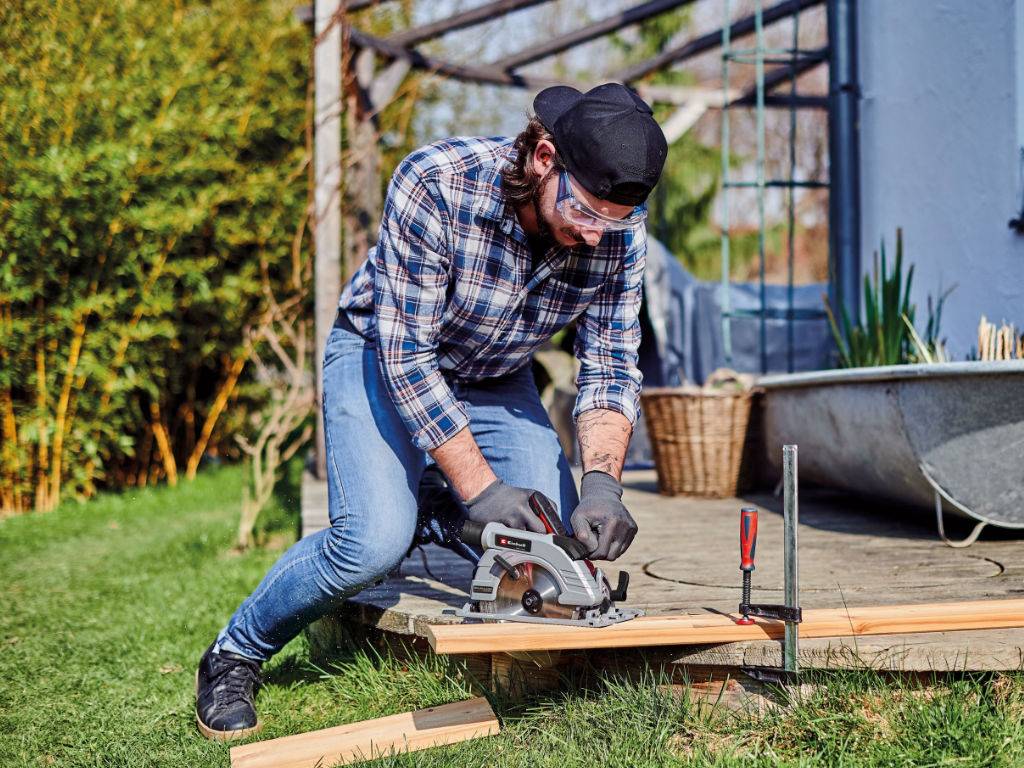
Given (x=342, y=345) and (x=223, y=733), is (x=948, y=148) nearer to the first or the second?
(x=342, y=345)

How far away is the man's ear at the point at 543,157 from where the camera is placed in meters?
2.15

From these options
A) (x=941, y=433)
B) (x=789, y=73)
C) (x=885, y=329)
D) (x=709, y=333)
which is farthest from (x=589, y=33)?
(x=941, y=433)

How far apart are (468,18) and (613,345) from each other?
10.4 ft

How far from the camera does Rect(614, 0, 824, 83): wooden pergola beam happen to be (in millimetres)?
5613

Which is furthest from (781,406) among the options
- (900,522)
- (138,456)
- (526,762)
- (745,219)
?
(745,219)

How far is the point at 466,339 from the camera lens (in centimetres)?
249

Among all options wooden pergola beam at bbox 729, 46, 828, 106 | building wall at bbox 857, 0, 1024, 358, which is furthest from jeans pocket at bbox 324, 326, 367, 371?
wooden pergola beam at bbox 729, 46, 828, 106

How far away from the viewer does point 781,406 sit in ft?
13.1

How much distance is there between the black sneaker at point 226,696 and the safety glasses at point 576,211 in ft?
4.17

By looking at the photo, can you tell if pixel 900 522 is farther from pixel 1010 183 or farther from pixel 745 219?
pixel 745 219

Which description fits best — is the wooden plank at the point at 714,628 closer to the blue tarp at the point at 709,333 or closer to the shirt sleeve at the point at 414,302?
the shirt sleeve at the point at 414,302

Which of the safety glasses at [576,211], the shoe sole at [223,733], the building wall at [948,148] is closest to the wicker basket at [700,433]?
the building wall at [948,148]

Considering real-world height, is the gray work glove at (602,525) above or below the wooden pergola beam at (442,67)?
below

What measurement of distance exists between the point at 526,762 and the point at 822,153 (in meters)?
13.9
